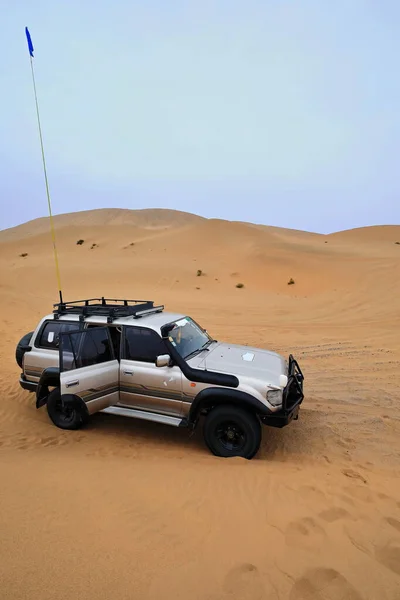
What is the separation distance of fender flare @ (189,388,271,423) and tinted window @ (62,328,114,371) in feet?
4.98

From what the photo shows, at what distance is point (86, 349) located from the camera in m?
5.39

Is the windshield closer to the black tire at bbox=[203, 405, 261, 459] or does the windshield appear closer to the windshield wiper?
the windshield wiper

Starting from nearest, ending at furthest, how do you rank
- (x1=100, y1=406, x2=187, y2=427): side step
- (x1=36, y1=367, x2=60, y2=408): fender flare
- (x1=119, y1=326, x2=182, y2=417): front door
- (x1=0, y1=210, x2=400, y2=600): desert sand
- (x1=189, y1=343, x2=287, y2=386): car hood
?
(x1=0, y1=210, x2=400, y2=600): desert sand → (x1=189, y1=343, x2=287, y2=386): car hood → (x1=100, y1=406, x2=187, y2=427): side step → (x1=119, y1=326, x2=182, y2=417): front door → (x1=36, y1=367, x2=60, y2=408): fender flare

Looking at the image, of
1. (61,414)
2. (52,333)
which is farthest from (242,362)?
(52,333)

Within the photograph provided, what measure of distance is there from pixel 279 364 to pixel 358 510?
2.22m

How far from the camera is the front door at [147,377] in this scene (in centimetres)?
516

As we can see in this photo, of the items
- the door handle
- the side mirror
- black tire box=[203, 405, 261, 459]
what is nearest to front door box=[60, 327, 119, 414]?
the door handle

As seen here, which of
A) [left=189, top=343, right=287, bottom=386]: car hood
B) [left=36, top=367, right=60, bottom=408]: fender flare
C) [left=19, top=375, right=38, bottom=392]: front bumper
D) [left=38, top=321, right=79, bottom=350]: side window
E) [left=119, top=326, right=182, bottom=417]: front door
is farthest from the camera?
[left=19, top=375, right=38, bottom=392]: front bumper

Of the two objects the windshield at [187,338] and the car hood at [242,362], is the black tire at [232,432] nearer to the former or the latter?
the car hood at [242,362]

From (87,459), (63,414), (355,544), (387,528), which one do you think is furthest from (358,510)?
(63,414)

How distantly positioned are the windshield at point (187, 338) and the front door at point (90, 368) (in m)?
0.94

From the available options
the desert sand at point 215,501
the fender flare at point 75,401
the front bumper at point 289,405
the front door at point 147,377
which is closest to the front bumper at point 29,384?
the desert sand at point 215,501

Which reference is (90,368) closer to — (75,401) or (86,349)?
(86,349)

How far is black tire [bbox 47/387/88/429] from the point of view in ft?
18.7
